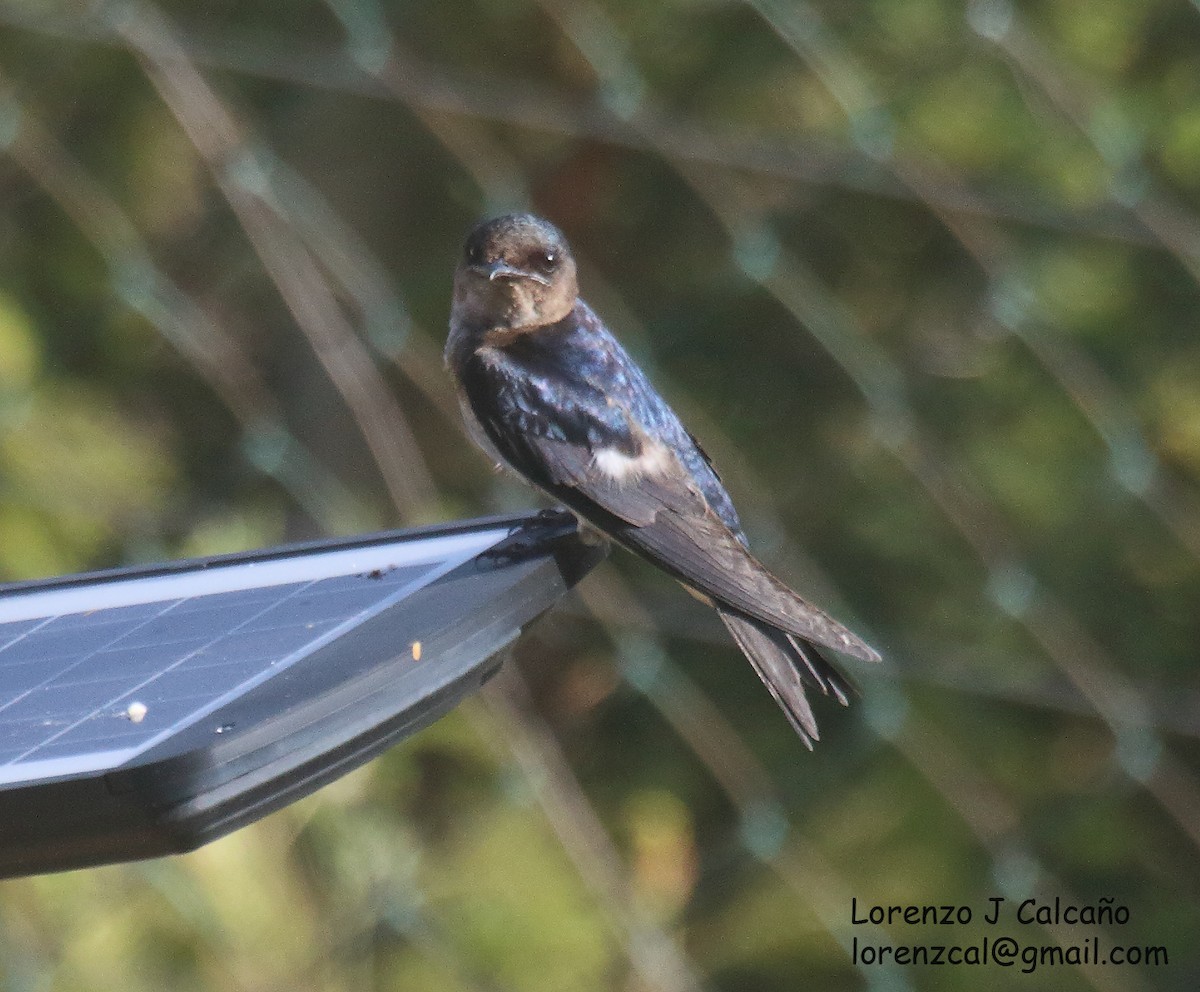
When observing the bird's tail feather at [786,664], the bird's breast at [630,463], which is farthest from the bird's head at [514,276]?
the bird's tail feather at [786,664]

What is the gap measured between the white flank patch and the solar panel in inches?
32.7

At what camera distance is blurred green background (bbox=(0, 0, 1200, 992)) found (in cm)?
258

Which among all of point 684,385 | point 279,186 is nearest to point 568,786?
point 684,385

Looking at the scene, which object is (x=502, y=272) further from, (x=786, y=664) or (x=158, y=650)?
(x=158, y=650)

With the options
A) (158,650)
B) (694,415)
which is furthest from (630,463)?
(158,650)

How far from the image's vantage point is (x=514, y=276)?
2373 millimetres

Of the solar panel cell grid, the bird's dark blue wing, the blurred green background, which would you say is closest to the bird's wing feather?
the bird's dark blue wing

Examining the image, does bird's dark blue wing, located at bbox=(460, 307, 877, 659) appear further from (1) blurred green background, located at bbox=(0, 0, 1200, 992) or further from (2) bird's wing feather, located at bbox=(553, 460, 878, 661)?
(1) blurred green background, located at bbox=(0, 0, 1200, 992)

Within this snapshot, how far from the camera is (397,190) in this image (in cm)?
318

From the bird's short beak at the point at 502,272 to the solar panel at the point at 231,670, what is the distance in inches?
43.1

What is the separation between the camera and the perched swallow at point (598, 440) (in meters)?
1.87

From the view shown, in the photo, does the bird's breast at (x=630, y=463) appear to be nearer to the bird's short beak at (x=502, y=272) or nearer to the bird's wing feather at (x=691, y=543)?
the bird's wing feather at (x=691, y=543)

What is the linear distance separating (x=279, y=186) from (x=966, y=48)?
1109 millimetres

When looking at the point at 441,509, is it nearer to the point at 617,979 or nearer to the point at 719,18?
the point at 617,979
